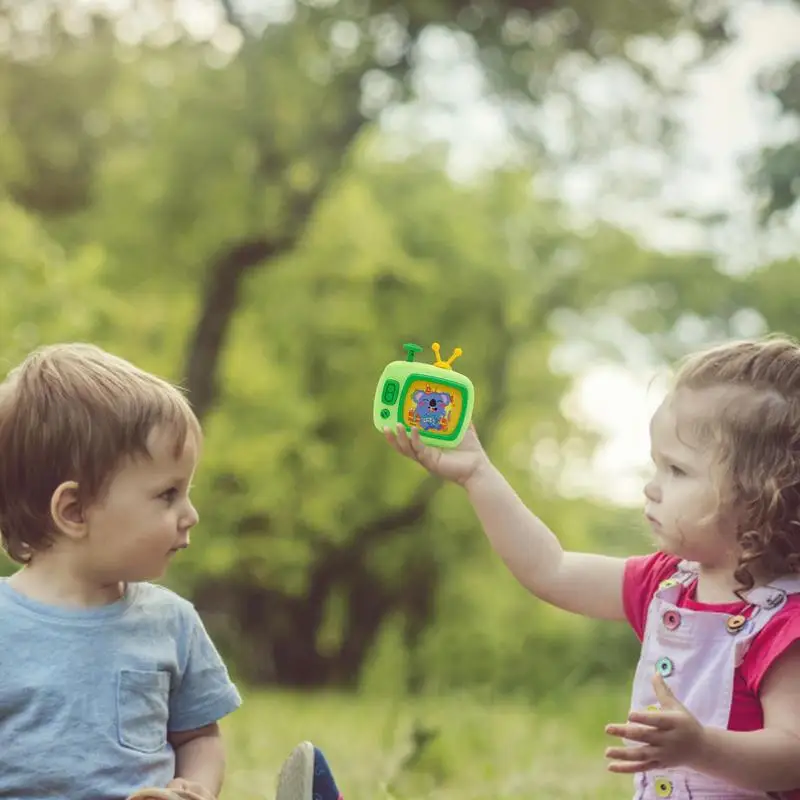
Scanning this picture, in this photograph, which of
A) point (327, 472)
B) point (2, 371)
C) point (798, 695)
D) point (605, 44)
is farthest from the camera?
point (327, 472)

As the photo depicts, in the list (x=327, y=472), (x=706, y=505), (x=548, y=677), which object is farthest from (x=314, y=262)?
(x=706, y=505)

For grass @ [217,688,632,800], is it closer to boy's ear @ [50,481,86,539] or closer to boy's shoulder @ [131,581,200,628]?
boy's shoulder @ [131,581,200,628]

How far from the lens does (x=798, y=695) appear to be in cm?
120

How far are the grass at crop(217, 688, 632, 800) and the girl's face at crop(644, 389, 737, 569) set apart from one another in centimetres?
84

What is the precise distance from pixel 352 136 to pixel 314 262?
538 millimetres

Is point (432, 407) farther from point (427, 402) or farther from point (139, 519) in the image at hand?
point (139, 519)

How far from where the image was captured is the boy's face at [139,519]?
4.14ft

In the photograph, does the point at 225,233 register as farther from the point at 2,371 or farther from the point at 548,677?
the point at 548,677

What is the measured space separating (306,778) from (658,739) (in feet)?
1.16

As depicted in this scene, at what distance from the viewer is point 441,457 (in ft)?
4.57

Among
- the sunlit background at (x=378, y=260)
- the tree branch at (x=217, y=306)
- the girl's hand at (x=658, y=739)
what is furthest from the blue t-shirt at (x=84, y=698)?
the tree branch at (x=217, y=306)

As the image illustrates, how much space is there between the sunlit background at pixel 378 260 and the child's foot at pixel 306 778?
3.41 meters

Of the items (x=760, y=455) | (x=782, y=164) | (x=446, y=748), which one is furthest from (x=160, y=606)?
(x=782, y=164)

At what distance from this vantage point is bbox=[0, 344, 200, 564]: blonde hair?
4.12ft
